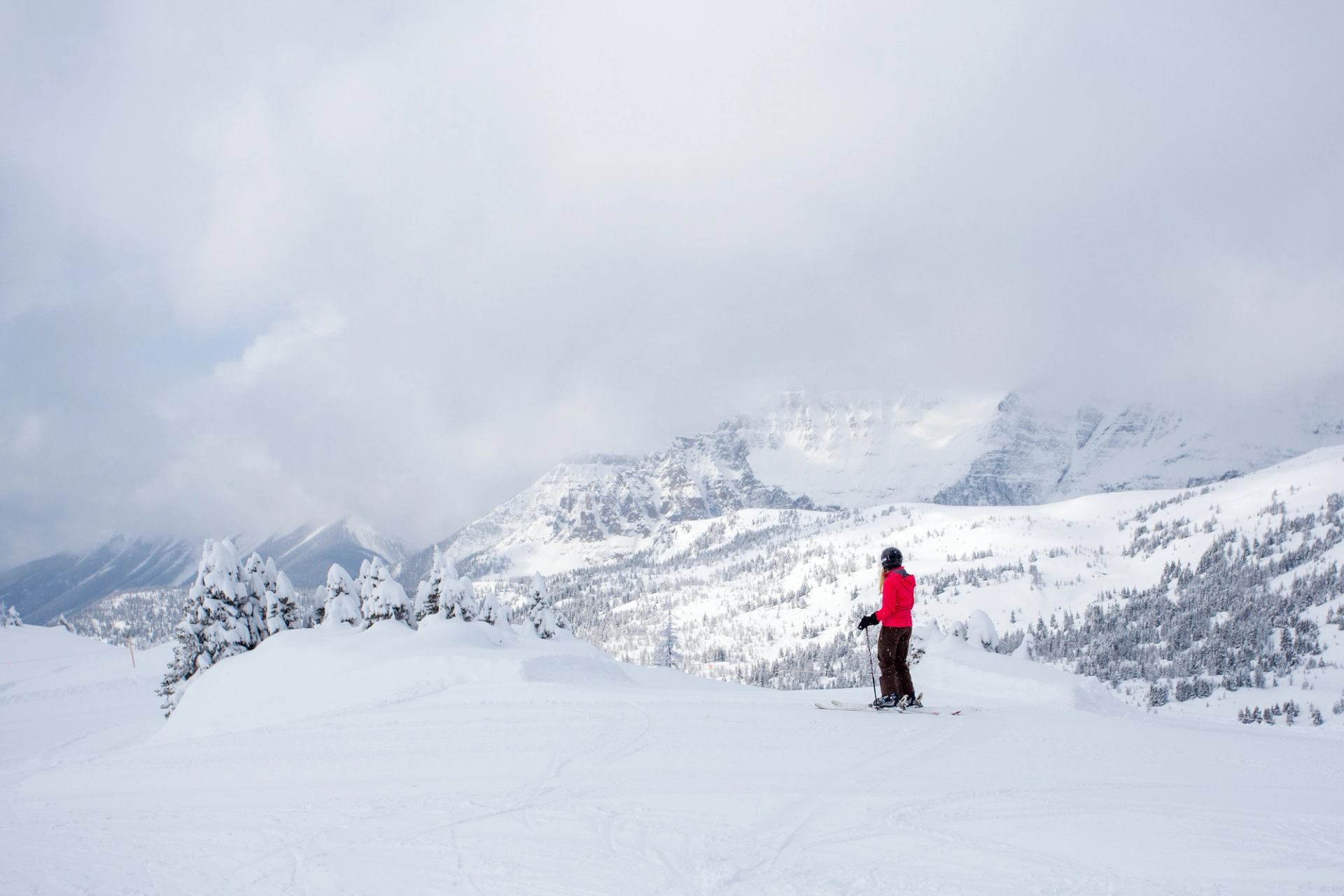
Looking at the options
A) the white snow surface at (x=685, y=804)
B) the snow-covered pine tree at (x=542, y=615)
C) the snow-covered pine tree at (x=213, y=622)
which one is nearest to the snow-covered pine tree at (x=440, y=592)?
the snow-covered pine tree at (x=542, y=615)

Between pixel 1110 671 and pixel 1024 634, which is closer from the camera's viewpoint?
pixel 1110 671

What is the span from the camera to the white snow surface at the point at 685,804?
17.4ft

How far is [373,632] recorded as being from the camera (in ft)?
74.6

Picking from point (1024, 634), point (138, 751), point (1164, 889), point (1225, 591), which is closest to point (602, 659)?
point (138, 751)

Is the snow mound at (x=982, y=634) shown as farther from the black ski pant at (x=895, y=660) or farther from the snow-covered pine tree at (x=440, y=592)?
the snow-covered pine tree at (x=440, y=592)

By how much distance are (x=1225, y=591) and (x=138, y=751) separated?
19409cm

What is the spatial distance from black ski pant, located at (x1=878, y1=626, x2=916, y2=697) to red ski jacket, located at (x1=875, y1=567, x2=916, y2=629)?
12 cm

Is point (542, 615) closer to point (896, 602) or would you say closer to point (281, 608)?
point (281, 608)

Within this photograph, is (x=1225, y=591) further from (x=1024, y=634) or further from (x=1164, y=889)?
(x=1164, y=889)

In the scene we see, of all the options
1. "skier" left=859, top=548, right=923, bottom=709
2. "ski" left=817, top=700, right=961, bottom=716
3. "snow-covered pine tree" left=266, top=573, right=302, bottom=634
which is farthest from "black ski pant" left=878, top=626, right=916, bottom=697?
"snow-covered pine tree" left=266, top=573, right=302, bottom=634

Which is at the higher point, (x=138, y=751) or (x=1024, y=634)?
(x=138, y=751)

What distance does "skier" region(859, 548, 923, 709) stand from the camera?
1208 centimetres

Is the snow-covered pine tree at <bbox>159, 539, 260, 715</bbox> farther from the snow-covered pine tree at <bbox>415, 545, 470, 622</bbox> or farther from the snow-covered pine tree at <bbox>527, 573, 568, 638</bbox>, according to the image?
the snow-covered pine tree at <bbox>527, 573, 568, 638</bbox>

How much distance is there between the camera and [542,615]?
42562 millimetres
